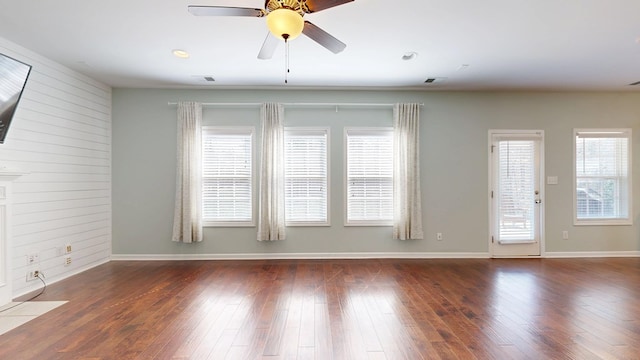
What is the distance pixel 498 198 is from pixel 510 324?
272 centimetres

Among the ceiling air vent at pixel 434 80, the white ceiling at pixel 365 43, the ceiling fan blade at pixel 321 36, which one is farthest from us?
the ceiling air vent at pixel 434 80

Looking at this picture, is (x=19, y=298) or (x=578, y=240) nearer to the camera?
(x=19, y=298)

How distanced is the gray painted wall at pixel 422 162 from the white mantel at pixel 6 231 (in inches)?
64.7

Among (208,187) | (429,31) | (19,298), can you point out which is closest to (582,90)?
(429,31)

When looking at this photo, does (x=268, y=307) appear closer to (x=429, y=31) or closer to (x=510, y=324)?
(x=510, y=324)

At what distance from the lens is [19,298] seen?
326 centimetres

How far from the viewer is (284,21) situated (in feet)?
6.42

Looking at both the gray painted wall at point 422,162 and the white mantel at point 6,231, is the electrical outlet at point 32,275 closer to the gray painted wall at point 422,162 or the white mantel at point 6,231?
the white mantel at point 6,231

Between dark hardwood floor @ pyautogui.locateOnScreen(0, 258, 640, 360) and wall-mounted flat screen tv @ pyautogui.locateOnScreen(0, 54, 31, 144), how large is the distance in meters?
1.96

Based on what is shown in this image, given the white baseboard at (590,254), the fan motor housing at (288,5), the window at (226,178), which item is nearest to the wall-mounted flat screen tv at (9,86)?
the window at (226,178)

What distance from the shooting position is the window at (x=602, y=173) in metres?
4.93

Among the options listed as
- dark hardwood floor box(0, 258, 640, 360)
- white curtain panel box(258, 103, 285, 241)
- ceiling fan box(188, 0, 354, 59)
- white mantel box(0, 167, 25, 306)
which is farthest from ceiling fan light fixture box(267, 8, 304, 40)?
white mantel box(0, 167, 25, 306)

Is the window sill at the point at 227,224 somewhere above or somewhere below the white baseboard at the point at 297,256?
above

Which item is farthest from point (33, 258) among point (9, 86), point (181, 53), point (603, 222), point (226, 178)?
point (603, 222)
